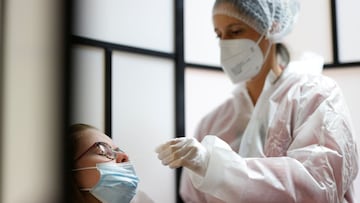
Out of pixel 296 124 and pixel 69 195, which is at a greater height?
pixel 296 124

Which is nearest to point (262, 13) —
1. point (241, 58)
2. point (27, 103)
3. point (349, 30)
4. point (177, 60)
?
point (241, 58)

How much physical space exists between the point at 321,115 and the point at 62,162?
0.58 metres


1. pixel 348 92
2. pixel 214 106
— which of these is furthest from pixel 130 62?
pixel 348 92

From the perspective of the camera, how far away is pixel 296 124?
1052 millimetres

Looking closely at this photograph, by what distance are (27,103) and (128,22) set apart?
390 mm

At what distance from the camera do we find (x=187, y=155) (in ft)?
2.99

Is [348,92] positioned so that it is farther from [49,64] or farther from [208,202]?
[49,64]

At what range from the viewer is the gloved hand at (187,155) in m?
0.91

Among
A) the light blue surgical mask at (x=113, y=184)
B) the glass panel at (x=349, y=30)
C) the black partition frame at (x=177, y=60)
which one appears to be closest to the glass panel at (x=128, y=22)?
the black partition frame at (x=177, y=60)

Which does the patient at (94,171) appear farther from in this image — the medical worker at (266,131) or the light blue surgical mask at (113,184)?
the medical worker at (266,131)

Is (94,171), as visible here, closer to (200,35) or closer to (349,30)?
(200,35)

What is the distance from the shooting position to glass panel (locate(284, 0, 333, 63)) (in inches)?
56.0

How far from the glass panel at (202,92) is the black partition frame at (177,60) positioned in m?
0.02

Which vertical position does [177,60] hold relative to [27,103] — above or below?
above
